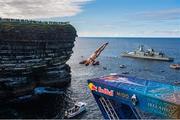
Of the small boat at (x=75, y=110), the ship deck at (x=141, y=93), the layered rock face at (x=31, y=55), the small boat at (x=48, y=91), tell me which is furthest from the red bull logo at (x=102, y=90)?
the small boat at (x=48, y=91)

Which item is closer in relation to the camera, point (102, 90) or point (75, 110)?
point (102, 90)

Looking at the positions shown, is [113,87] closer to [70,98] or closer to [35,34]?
[70,98]

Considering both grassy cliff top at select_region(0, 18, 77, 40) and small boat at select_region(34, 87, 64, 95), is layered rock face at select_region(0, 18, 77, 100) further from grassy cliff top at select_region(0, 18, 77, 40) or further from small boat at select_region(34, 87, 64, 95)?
small boat at select_region(34, 87, 64, 95)

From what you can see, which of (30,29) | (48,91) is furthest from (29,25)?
(48,91)

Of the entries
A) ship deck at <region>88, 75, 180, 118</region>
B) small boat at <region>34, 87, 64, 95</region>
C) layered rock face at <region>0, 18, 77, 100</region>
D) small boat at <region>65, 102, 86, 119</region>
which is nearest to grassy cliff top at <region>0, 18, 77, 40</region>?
layered rock face at <region>0, 18, 77, 100</region>

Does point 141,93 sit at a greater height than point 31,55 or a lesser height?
greater

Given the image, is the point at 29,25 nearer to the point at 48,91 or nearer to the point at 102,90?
the point at 48,91

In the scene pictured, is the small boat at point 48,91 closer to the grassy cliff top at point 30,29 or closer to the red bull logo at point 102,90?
the grassy cliff top at point 30,29

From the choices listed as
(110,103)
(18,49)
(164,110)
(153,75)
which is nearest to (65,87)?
(18,49)
